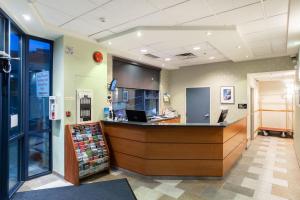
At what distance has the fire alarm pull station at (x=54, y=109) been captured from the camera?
3524 mm

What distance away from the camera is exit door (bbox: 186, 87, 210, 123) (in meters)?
6.62

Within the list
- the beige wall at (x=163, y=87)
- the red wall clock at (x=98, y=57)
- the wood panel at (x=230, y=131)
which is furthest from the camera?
the beige wall at (x=163, y=87)

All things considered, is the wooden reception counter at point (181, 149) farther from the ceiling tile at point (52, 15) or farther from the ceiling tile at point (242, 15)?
the ceiling tile at point (52, 15)

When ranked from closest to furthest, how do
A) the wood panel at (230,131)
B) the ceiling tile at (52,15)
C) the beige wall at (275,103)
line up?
the ceiling tile at (52,15) → the wood panel at (230,131) → the beige wall at (275,103)

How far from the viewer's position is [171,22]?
317cm

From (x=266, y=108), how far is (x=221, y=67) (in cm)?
385

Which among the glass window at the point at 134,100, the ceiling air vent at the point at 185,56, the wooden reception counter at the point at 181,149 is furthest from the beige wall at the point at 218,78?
the wooden reception counter at the point at 181,149

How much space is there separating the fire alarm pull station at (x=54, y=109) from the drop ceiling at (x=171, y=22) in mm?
1322

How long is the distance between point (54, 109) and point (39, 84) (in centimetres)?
71

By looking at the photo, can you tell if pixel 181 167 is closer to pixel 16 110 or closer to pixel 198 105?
pixel 16 110

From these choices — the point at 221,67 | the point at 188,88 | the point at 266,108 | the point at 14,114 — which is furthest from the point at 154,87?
the point at 266,108

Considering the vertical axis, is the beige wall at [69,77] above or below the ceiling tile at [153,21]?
below

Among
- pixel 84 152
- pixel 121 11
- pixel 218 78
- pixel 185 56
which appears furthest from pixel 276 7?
pixel 84 152

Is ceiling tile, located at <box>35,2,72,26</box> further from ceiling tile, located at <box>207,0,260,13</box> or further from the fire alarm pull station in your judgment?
ceiling tile, located at <box>207,0,260,13</box>
